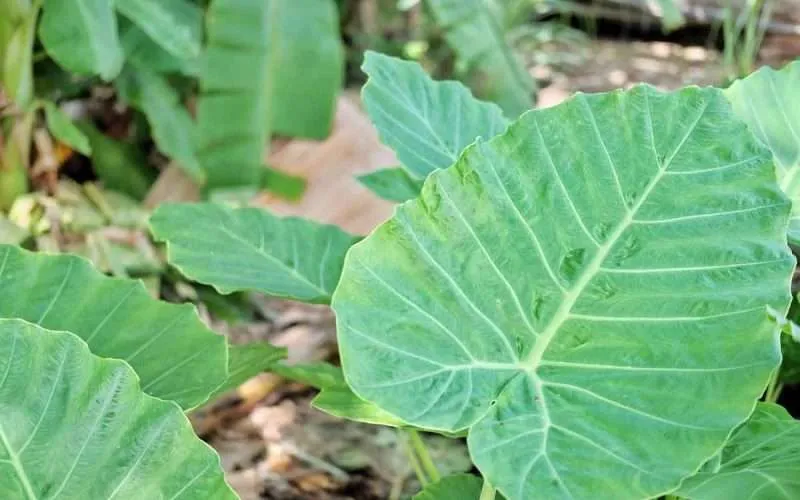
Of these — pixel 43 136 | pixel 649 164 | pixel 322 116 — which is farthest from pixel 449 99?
pixel 43 136

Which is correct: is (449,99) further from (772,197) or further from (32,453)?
(32,453)

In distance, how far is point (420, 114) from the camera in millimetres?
946

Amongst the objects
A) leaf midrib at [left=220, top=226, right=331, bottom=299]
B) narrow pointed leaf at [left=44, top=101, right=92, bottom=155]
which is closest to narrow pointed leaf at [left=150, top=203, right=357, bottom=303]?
leaf midrib at [left=220, top=226, right=331, bottom=299]

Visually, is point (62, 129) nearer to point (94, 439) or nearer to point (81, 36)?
point (81, 36)

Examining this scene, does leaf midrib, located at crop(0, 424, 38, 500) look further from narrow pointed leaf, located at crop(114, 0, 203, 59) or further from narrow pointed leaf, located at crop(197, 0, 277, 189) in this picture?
narrow pointed leaf, located at crop(197, 0, 277, 189)

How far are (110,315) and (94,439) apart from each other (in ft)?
0.76

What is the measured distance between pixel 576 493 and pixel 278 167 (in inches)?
61.2

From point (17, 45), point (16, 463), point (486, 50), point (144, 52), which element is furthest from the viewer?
point (486, 50)

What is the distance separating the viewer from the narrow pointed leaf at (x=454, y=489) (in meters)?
0.75

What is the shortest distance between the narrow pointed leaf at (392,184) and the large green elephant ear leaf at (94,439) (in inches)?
17.7

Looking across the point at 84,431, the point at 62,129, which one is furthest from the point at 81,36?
the point at 84,431

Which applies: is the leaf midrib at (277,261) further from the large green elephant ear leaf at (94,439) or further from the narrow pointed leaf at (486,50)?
the narrow pointed leaf at (486,50)

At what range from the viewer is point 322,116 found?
1877 mm

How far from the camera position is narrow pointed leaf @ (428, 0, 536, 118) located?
6.89 feet
